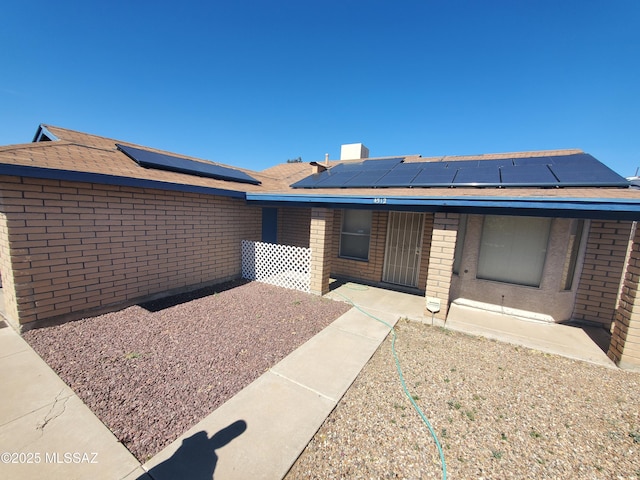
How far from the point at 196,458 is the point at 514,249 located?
7.00 metres

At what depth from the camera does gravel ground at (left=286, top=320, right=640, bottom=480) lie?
238 cm

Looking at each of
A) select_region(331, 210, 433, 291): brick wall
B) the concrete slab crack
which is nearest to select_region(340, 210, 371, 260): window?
select_region(331, 210, 433, 291): brick wall

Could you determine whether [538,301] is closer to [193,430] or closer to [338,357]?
[338,357]

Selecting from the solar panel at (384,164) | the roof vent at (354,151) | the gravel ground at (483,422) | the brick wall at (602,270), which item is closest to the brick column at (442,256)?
the gravel ground at (483,422)

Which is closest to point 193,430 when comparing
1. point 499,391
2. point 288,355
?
point 288,355

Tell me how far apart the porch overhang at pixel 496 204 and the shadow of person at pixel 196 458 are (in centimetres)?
462

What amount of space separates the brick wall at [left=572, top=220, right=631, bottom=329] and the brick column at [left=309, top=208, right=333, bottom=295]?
5674mm

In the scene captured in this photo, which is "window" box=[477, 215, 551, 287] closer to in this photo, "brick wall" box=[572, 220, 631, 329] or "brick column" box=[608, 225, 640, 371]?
"brick wall" box=[572, 220, 631, 329]

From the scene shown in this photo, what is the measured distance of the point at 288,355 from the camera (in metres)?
4.10

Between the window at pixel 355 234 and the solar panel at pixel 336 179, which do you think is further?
the window at pixel 355 234

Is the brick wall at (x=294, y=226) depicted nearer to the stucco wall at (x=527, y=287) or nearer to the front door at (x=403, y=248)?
the front door at (x=403, y=248)

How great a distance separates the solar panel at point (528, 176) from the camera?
5.08 meters

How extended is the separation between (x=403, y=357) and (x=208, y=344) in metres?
3.25

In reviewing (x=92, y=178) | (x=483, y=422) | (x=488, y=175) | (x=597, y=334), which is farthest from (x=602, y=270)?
(x=92, y=178)
